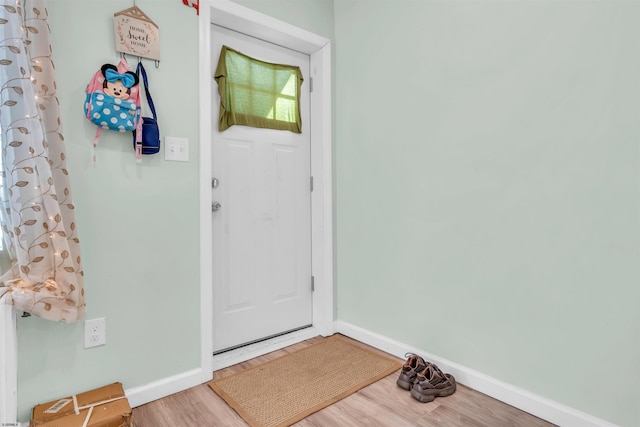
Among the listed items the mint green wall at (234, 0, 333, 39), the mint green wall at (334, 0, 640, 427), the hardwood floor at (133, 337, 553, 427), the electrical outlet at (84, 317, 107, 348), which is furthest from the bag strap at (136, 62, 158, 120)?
the hardwood floor at (133, 337, 553, 427)

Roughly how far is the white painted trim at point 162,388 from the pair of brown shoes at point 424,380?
1.05 metres

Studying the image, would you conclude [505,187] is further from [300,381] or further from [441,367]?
[300,381]

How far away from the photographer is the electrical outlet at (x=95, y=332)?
1557 millimetres

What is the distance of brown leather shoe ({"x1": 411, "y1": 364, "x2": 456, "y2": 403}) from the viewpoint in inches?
66.1

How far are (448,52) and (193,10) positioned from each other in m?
1.33

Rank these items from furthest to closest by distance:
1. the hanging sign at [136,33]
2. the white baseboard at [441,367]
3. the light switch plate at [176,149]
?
the light switch plate at [176,149]
the hanging sign at [136,33]
the white baseboard at [441,367]

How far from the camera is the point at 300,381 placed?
73.4 inches

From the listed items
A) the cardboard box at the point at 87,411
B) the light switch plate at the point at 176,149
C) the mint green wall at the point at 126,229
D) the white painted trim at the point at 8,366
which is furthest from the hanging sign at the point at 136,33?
the cardboard box at the point at 87,411

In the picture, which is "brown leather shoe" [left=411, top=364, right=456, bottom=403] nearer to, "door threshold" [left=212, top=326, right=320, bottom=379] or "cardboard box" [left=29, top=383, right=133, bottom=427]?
"door threshold" [left=212, top=326, right=320, bottom=379]

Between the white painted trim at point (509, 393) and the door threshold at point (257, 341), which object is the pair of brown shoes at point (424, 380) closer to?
the white painted trim at point (509, 393)

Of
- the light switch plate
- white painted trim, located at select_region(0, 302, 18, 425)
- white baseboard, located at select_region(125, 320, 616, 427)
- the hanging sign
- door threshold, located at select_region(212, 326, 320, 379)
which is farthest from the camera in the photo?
door threshold, located at select_region(212, 326, 320, 379)

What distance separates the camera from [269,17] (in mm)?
2139

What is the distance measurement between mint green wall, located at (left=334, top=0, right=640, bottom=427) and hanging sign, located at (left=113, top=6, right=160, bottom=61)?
1228 mm

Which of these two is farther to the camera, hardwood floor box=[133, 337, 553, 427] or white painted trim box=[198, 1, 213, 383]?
white painted trim box=[198, 1, 213, 383]
